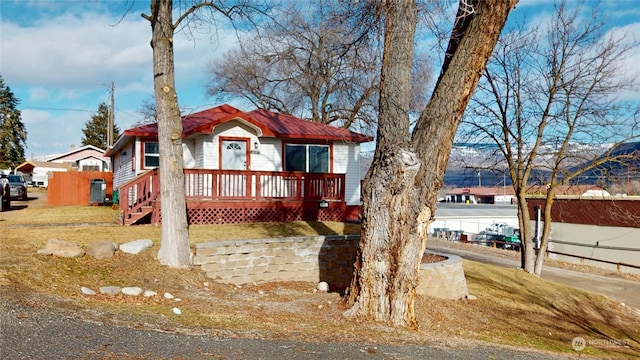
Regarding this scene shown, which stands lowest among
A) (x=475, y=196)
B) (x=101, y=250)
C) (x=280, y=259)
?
(x=280, y=259)

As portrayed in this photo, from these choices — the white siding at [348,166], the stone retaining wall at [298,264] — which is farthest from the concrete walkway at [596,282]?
the stone retaining wall at [298,264]

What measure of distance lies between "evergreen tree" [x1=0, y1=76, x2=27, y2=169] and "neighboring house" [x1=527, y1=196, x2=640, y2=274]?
59.2m

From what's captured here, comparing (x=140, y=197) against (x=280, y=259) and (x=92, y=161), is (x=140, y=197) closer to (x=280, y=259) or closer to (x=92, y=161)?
(x=280, y=259)

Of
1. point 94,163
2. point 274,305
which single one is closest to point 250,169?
point 274,305

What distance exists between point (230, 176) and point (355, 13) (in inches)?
274

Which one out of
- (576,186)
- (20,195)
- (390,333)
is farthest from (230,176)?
(20,195)

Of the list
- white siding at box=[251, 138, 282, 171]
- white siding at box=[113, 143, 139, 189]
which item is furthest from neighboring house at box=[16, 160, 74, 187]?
white siding at box=[251, 138, 282, 171]

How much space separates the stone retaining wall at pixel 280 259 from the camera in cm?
1002

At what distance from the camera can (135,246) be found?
31.3 feet

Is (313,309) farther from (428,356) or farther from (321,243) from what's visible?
(321,243)

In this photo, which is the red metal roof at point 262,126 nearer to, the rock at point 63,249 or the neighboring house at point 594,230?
the rock at point 63,249

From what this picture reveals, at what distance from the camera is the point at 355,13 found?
33.3 feet

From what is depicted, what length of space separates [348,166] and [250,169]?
12.6ft

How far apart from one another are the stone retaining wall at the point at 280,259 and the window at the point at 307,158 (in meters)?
6.89
